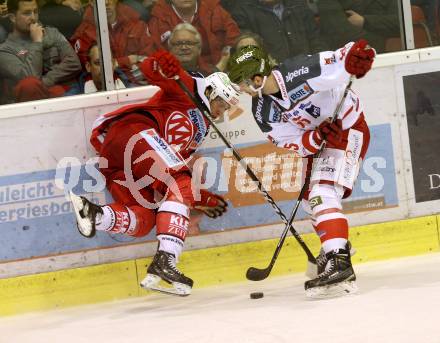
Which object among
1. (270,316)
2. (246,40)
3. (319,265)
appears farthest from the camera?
(246,40)

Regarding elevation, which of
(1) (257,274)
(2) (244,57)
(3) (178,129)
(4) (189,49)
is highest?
(4) (189,49)

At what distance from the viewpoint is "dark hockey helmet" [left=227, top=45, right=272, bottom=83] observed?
4.46m

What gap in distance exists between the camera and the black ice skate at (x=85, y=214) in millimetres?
4655

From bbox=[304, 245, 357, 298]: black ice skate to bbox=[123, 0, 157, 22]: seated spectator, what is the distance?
1659mm

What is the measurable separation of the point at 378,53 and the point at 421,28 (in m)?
0.29

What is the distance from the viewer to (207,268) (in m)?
5.16

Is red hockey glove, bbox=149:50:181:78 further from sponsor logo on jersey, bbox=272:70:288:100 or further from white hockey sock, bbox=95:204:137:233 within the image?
white hockey sock, bbox=95:204:137:233

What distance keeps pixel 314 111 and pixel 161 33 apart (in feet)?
3.40

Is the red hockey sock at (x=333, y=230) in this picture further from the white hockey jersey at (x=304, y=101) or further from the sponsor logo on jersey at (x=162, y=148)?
the sponsor logo on jersey at (x=162, y=148)

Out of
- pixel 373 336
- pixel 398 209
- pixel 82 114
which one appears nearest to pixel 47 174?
pixel 82 114

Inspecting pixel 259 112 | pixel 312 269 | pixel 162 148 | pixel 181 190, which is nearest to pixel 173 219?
pixel 181 190

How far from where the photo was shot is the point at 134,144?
4.94 meters

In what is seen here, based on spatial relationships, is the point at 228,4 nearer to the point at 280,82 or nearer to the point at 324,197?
the point at 280,82

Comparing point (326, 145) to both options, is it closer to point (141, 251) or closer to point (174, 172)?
point (174, 172)
